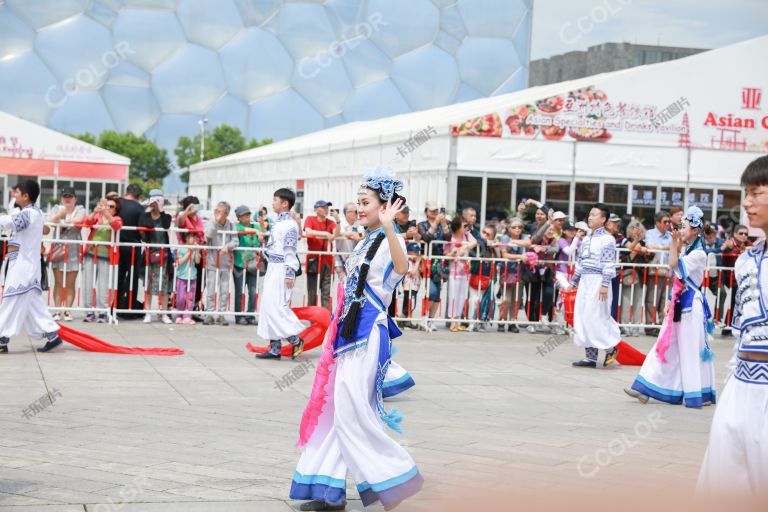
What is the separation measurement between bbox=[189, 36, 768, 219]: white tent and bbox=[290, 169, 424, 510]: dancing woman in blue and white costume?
1786cm

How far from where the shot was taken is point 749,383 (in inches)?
165

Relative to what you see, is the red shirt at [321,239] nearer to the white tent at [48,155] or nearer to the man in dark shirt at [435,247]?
the man in dark shirt at [435,247]

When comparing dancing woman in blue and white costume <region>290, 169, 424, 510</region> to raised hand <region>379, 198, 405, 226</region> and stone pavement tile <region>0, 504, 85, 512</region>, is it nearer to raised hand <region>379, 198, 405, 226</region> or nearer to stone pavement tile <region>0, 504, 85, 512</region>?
raised hand <region>379, 198, 405, 226</region>

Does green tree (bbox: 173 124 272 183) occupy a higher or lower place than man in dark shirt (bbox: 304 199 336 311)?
higher

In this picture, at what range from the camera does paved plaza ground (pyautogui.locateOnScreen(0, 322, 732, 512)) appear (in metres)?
5.52

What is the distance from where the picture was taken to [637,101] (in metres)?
24.1

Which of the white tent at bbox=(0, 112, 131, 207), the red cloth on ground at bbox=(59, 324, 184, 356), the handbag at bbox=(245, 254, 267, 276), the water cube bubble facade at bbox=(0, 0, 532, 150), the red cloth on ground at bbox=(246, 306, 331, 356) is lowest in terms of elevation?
the red cloth on ground at bbox=(59, 324, 184, 356)

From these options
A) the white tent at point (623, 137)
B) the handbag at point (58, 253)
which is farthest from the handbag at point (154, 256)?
the white tent at point (623, 137)

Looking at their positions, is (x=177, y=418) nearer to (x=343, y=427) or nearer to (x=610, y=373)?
(x=343, y=427)

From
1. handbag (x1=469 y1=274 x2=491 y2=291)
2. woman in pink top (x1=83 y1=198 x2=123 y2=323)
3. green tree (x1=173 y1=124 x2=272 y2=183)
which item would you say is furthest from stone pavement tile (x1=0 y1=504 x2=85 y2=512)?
green tree (x1=173 y1=124 x2=272 y2=183)

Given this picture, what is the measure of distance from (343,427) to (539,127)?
752 inches

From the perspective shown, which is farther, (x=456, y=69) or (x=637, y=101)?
(x=456, y=69)

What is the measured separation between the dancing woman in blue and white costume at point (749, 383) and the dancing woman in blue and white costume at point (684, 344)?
496 centimetres

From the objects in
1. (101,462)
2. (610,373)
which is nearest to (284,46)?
(610,373)
